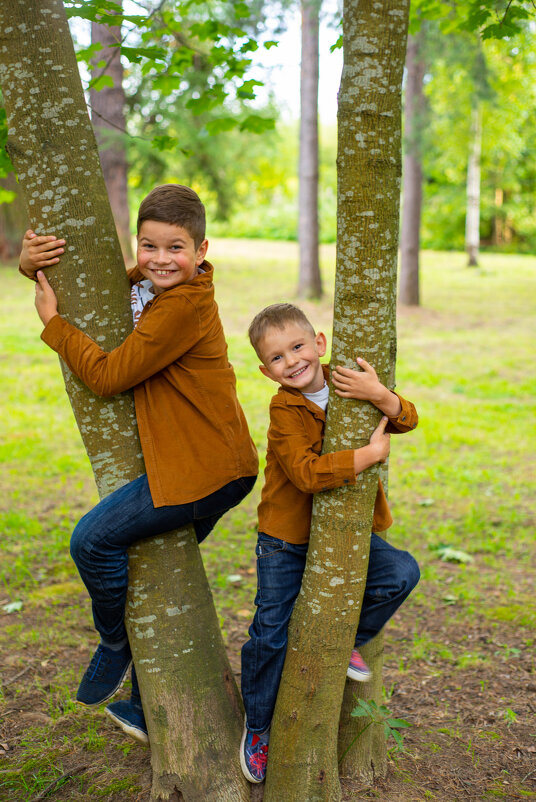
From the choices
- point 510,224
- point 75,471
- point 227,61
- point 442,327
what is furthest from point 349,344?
point 510,224

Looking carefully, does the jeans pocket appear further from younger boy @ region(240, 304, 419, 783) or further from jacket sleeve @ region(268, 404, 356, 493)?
jacket sleeve @ region(268, 404, 356, 493)

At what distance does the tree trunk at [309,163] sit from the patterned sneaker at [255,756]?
1361 cm

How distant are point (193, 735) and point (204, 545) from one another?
2709 mm

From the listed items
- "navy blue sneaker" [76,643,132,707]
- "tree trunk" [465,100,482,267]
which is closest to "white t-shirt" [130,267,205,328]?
"navy blue sneaker" [76,643,132,707]

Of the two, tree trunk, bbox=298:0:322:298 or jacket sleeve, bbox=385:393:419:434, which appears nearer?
jacket sleeve, bbox=385:393:419:434

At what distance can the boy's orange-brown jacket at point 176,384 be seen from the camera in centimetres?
230

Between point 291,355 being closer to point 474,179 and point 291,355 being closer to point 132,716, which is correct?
point 132,716

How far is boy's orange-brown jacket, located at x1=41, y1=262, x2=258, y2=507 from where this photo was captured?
90.4 inches

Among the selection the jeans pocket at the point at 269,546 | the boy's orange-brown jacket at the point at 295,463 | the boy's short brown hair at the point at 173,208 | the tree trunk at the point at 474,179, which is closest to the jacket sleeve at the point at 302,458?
the boy's orange-brown jacket at the point at 295,463

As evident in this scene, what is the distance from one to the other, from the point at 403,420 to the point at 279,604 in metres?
0.75

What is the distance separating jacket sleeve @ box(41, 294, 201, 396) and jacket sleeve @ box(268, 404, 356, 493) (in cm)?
40

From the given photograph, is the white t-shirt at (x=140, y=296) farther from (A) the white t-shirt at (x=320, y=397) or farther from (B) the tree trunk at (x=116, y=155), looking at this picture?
(B) the tree trunk at (x=116, y=155)

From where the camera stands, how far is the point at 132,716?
8.96 feet

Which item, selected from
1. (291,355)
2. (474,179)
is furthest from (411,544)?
(474,179)
